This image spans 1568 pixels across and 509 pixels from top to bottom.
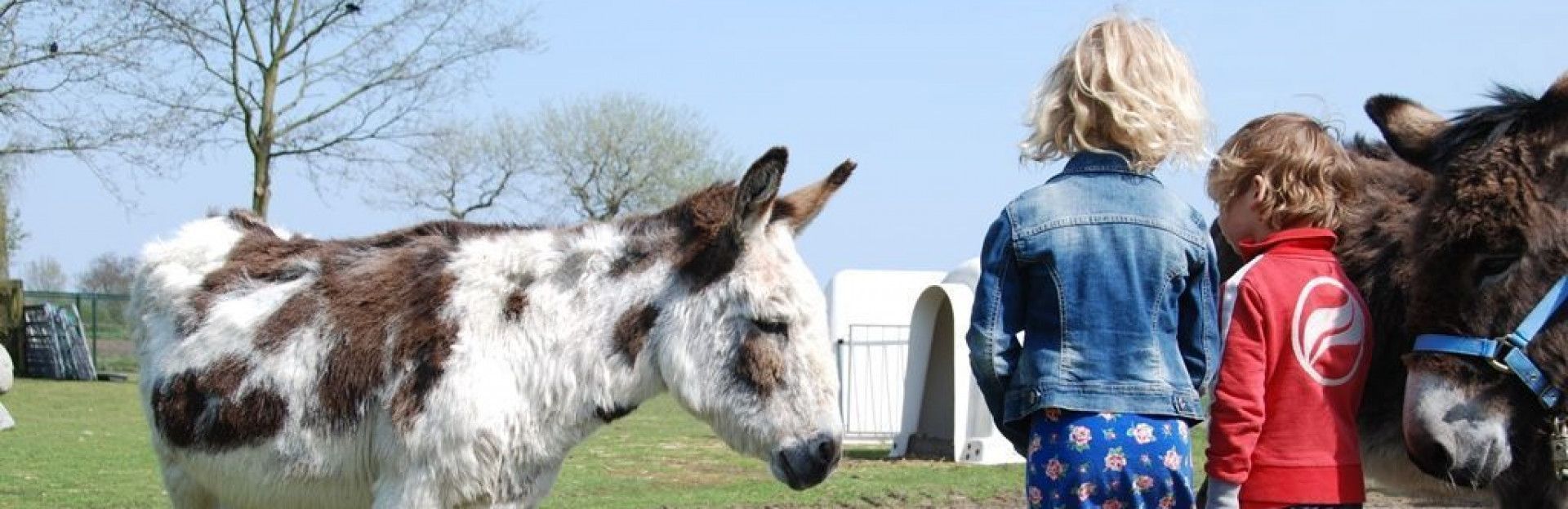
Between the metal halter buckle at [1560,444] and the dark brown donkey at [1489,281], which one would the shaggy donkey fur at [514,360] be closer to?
the dark brown donkey at [1489,281]

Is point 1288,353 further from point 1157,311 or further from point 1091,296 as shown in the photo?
point 1091,296

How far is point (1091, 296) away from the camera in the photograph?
3.49 m

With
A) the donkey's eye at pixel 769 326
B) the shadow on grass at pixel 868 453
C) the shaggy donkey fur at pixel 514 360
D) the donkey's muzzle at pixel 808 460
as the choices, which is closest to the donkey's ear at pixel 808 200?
the shaggy donkey fur at pixel 514 360

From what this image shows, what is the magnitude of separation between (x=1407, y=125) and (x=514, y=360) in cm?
286

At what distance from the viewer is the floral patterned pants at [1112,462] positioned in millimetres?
3459

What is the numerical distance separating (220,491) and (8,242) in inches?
1528

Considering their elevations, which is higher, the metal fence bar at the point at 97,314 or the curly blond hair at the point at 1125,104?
the curly blond hair at the point at 1125,104

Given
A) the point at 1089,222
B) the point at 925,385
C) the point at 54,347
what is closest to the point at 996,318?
the point at 1089,222

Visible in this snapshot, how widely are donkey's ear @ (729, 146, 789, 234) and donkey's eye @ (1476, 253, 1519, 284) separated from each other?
79.7 inches

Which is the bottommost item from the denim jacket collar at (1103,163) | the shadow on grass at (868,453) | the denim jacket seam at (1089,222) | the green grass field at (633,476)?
the shadow on grass at (868,453)

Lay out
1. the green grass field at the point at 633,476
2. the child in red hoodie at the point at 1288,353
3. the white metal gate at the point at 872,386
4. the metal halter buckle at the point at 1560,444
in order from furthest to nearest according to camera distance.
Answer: the white metal gate at the point at 872,386 < the green grass field at the point at 633,476 < the metal halter buckle at the point at 1560,444 < the child in red hoodie at the point at 1288,353

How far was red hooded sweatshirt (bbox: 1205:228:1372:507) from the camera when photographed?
151 inches

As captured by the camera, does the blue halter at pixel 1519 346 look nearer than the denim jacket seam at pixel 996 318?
No

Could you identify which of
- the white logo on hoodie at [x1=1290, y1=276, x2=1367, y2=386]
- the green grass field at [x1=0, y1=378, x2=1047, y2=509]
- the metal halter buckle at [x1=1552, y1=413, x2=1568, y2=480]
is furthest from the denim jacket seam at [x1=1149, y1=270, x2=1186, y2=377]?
the green grass field at [x1=0, y1=378, x2=1047, y2=509]
